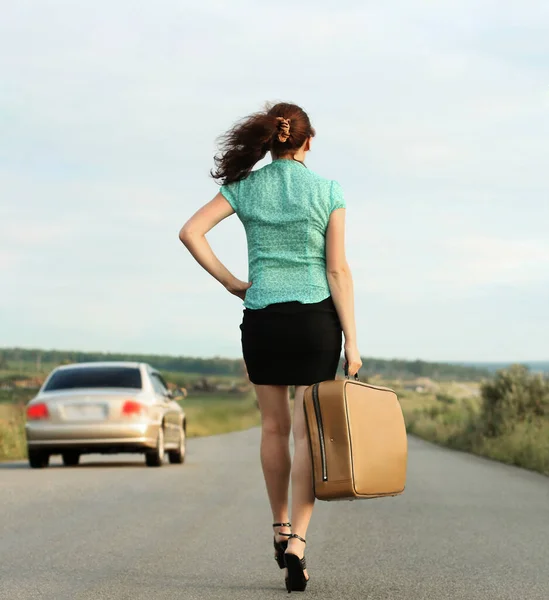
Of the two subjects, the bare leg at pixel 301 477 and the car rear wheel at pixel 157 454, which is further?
the car rear wheel at pixel 157 454

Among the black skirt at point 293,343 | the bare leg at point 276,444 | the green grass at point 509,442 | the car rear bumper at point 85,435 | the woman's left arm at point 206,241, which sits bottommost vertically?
the green grass at point 509,442

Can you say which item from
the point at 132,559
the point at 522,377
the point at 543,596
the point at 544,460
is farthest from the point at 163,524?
the point at 522,377

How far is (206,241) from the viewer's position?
585 cm

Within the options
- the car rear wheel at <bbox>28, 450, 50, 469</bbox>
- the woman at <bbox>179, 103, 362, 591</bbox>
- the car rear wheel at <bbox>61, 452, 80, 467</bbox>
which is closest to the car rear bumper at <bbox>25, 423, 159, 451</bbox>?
the car rear wheel at <bbox>28, 450, 50, 469</bbox>

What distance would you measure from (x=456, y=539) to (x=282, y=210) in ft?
11.7

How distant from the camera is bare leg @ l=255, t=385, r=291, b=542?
227 inches

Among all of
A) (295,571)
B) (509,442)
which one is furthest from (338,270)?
(509,442)

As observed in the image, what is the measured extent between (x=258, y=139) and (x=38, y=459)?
39.3 feet

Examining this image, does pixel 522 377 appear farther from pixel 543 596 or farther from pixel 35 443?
pixel 543 596

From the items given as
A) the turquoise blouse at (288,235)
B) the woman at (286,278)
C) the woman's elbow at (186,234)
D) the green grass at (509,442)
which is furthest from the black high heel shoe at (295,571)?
the green grass at (509,442)

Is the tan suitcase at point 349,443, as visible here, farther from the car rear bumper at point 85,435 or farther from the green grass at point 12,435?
the green grass at point 12,435

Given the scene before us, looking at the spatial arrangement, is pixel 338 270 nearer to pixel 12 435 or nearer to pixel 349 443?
pixel 349 443

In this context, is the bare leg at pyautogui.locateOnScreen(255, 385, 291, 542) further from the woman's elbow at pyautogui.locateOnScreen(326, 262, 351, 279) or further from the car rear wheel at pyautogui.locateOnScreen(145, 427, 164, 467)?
the car rear wheel at pyautogui.locateOnScreen(145, 427, 164, 467)

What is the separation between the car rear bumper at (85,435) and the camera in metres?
16.4
